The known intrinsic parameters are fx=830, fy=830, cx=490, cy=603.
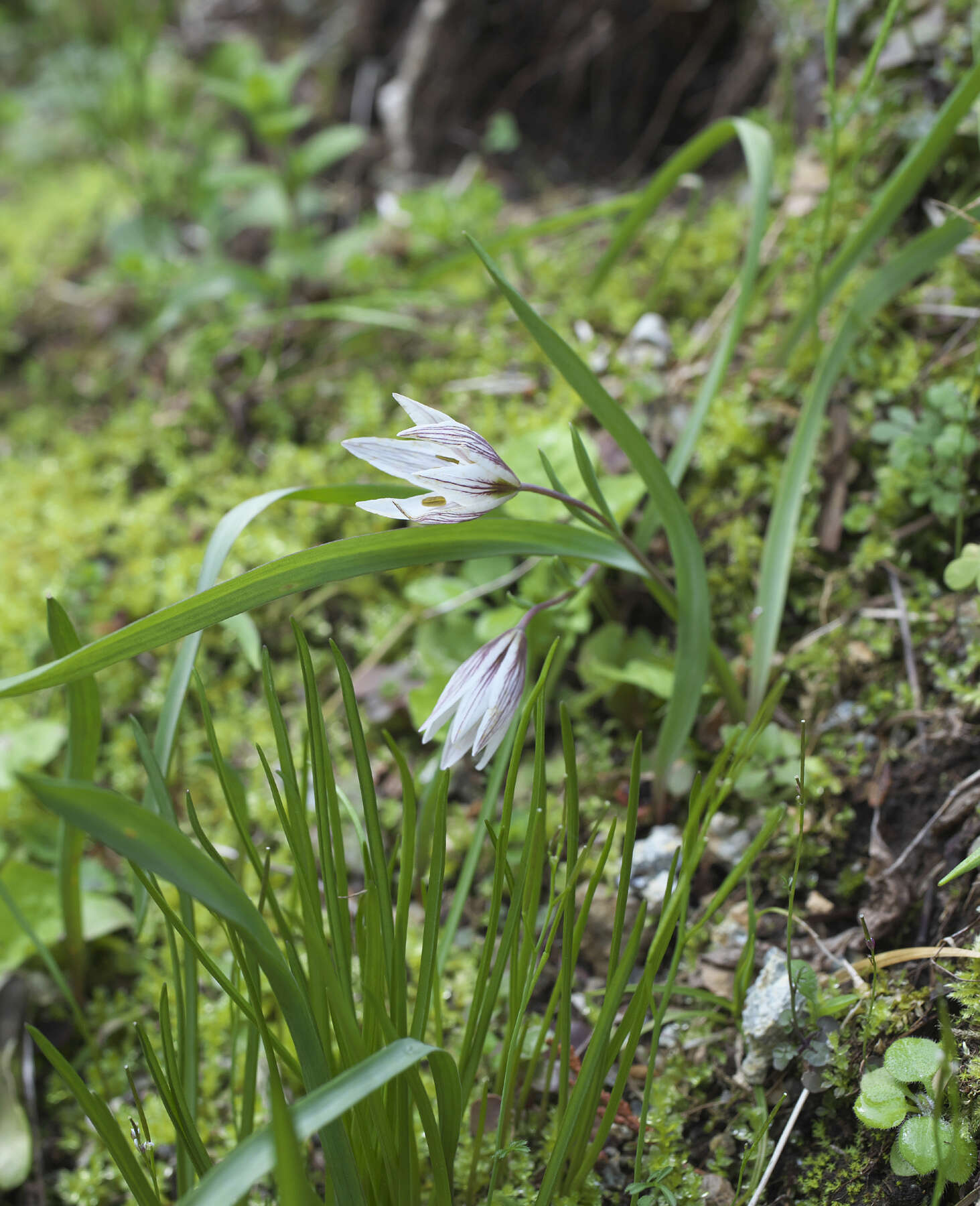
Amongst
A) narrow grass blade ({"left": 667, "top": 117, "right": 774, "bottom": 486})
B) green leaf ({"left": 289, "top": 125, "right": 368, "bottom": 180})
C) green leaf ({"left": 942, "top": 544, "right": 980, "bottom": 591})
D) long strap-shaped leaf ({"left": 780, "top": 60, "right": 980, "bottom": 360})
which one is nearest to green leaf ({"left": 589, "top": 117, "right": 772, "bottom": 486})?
narrow grass blade ({"left": 667, "top": 117, "right": 774, "bottom": 486})

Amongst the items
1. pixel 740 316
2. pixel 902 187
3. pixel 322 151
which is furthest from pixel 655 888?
pixel 322 151

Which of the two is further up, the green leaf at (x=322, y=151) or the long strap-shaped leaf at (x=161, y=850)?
the green leaf at (x=322, y=151)

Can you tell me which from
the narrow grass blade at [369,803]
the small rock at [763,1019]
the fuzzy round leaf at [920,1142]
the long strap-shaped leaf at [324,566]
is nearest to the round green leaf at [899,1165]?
the fuzzy round leaf at [920,1142]

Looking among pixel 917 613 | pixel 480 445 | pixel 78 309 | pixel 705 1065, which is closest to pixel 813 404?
pixel 917 613

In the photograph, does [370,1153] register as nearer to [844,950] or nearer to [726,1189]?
[726,1189]

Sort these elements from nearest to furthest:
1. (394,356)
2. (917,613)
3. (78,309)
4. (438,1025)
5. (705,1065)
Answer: (438,1025)
(705,1065)
(917,613)
(394,356)
(78,309)

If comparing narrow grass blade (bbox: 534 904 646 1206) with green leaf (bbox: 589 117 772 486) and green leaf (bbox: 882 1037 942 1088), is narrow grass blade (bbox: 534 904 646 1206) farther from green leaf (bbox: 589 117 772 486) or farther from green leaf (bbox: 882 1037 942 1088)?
green leaf (bbox: 589 117 772 486)

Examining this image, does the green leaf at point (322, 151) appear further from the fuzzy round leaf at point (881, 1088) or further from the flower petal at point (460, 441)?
the fuzzy round leaf at point (881, 1088)
